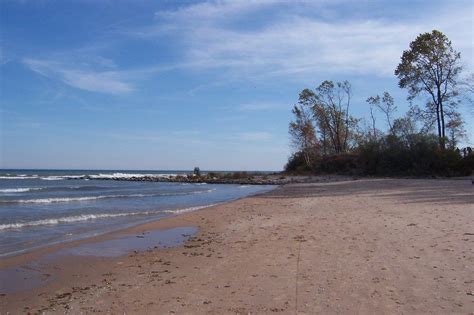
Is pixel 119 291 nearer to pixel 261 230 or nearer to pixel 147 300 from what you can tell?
pixel 147 300

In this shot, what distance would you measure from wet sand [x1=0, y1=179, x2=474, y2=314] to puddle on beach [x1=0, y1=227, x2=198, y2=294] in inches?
3.2

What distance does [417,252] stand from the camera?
24.6 ft

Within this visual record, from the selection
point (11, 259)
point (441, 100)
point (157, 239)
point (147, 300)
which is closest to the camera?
point (147, 300)

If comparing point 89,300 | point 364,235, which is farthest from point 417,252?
point 89,300

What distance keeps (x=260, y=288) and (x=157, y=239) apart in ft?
19.9

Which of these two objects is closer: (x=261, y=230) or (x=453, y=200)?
(x=261, y=230)

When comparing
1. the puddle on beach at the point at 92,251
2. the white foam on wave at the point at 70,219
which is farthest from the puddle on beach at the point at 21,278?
the white foam on wave at the point at 70,219

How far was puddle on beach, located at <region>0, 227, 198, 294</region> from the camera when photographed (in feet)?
23.9

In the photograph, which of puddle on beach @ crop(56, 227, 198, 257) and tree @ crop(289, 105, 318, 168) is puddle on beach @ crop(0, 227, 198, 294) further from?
tree @ crop(289, 105, 318, 168)

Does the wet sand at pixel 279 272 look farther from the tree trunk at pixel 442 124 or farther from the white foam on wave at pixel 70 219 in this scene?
the tree trunk at pixel 442 124

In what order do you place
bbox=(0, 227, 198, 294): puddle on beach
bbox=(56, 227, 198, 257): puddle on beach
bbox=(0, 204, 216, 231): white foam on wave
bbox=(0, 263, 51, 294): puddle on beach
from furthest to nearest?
bbox=(0, 204, 216, 231): white foam on wave
bbox=(56, 227, 198, 257): puddle on beach
bbox=(0, 227, 198, 294): puddle on beach
bbox=(0, 263, 51, 294): puddle on beach

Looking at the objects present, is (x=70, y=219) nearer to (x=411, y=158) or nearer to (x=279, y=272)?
(x=279, y=272)

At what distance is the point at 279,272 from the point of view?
6.73 metres

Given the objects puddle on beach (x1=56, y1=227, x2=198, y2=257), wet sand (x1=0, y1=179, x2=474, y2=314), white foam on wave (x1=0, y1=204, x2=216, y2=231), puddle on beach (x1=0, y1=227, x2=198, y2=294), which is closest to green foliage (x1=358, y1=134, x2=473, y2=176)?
white foam on wave (x1=0, y1=204, x2=216, y2=231)
